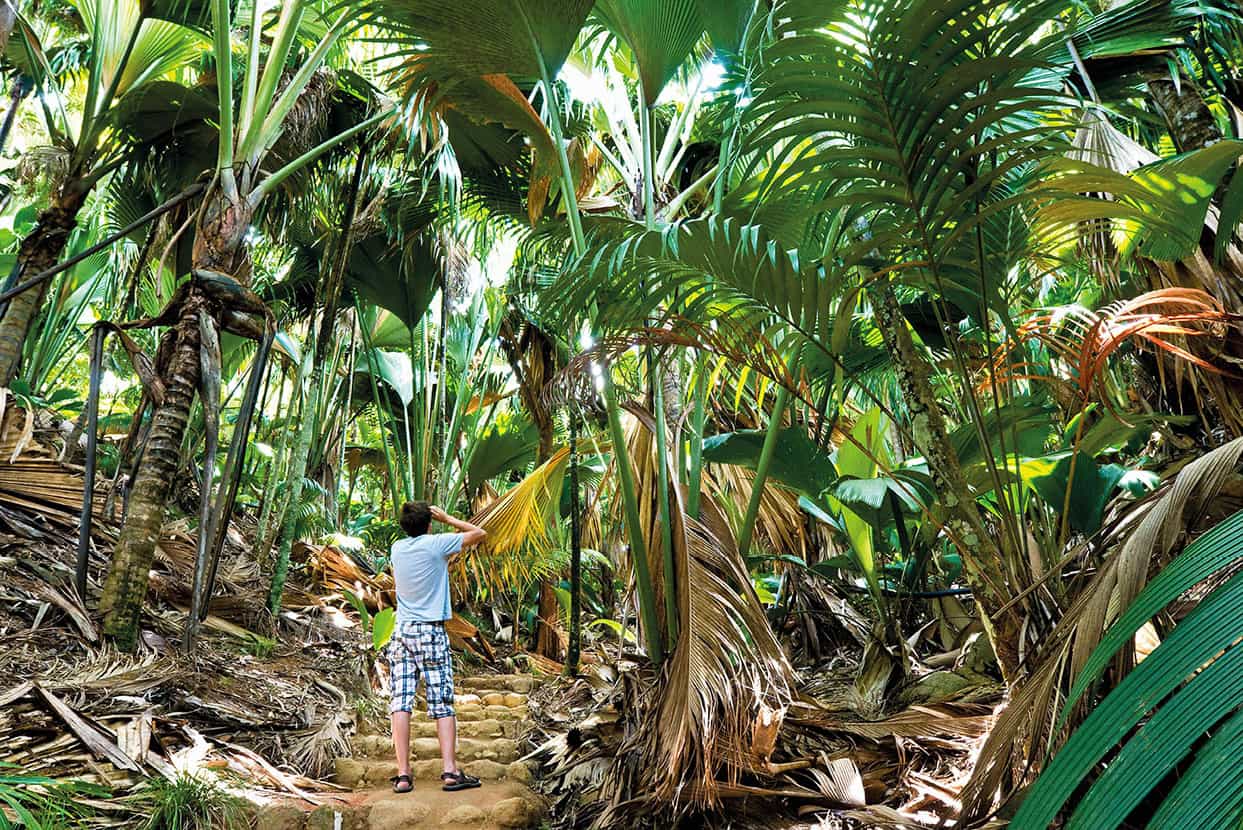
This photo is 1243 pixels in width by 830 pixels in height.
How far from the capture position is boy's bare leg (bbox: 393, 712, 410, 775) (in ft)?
10.0

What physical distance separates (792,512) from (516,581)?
6.70 feet

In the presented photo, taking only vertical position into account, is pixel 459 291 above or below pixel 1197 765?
above

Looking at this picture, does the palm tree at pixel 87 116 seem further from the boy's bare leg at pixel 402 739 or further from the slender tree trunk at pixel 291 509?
the boy's bare leg at pixel 402 739

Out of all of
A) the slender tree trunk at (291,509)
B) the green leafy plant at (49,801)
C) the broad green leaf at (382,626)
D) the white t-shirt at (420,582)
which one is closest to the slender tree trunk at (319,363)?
the slender tree trunk at (291,509)

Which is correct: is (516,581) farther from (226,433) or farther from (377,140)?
(226,433)

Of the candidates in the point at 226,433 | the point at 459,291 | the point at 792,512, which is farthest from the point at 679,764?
the point at 226,433

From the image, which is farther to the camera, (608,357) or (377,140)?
(377,140)

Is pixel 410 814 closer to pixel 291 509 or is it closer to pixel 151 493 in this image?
pixel 151 493

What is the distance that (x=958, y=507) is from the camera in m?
2.08

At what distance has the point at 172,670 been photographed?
10.7 feet

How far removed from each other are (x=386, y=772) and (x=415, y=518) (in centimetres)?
109

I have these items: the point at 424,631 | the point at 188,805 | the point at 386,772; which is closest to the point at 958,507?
the point at 424,631

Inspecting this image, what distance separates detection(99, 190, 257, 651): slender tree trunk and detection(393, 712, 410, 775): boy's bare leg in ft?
4.03

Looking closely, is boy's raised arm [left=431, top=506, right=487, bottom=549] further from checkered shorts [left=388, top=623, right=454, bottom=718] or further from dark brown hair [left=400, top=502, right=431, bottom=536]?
checkered shorts [left=388, top=623, right=454, bottom=718]
